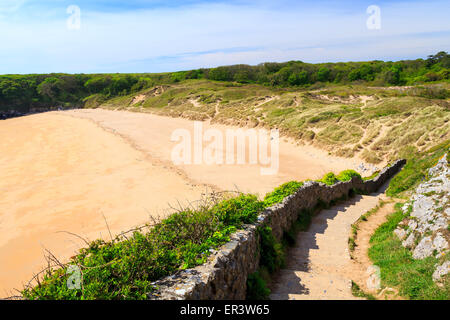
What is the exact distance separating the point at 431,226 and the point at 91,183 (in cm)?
1793

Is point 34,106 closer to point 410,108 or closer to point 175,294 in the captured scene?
point 410,108

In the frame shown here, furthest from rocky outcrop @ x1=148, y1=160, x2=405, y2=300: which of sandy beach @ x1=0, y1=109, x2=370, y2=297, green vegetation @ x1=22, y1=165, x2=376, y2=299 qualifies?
sandy beach @ x1=0, y1=109, x2=370, y2=297

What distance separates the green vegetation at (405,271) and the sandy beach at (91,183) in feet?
27.6

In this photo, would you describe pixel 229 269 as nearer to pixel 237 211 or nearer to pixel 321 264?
pixel 237 211

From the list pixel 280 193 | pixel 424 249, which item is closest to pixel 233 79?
pixel 280 193

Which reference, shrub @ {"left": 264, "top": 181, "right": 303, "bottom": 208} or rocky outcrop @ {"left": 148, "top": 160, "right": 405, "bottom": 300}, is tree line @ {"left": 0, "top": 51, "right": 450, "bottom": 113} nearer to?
shrub @ {"left": 264, "top": 181, "right": 303, "bottom": 208}

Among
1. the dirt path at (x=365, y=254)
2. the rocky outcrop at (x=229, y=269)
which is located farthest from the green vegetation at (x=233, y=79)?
the rocky outcrop at (x=229, y=269)

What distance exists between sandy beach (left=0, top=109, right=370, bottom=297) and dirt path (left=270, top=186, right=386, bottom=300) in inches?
247

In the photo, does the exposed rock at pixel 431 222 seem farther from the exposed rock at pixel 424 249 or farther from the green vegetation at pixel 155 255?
the green vegetation at pixel 155 255

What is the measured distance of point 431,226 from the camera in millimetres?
6285

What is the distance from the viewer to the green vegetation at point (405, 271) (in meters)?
4.57

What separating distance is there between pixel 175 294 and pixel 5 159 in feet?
95.1

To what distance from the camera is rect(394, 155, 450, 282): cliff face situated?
17.7 ft

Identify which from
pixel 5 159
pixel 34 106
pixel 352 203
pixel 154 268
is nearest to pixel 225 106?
pixel 5 159
